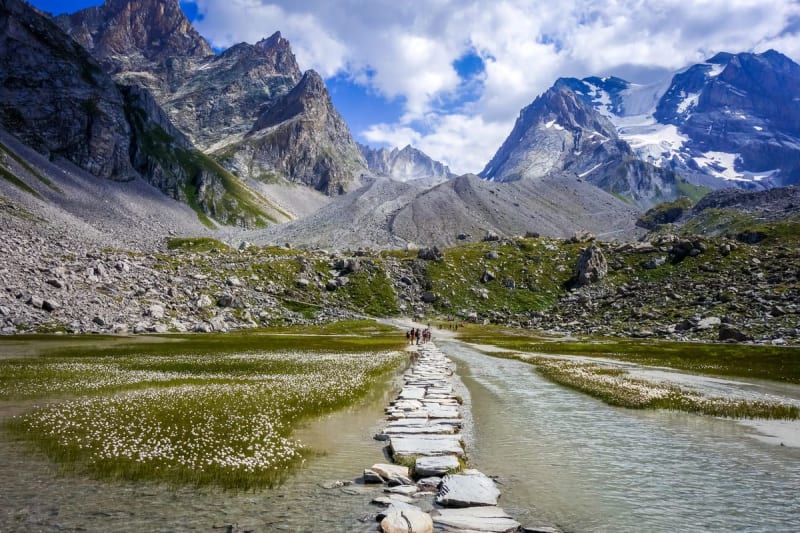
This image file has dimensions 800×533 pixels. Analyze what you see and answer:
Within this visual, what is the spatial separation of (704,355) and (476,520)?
240 ft

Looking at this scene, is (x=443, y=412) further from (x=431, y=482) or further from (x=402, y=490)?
(x=402, y=490)

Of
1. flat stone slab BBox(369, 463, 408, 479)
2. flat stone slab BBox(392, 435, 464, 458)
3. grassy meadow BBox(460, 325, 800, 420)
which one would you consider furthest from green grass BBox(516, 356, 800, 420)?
flat stone slab BBox(369, 463, 408, 479)

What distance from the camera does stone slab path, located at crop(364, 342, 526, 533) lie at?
38.9 feet

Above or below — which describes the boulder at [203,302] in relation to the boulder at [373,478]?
above

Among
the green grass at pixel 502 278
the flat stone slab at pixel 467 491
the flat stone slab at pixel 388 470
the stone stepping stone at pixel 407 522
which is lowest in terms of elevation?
the flat stone slab at pixel 388 470

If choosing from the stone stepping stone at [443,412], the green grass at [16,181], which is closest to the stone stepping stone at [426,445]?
the stone stepping stone at [443,412]

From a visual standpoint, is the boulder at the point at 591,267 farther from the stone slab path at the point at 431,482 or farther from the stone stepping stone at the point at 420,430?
the stone stepping stone at the point at 420,430

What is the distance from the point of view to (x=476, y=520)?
1219 centimetres

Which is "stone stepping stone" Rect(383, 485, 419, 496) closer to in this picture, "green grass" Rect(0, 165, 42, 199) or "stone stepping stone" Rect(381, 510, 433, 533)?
"stone stepping stone" Rect(381, 510, 433, 533)

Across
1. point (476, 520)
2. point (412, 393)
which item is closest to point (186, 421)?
point (412, 393)

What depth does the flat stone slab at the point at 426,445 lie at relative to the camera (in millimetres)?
18188

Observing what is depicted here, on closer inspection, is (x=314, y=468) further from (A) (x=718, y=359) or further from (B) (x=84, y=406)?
(A) (x=718, y=359)

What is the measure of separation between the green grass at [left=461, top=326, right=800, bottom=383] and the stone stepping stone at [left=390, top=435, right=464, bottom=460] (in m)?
45.1

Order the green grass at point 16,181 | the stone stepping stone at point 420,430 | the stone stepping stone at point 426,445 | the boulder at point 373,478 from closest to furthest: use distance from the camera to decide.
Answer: the boulder at point 373,478 → the stone stepping stone at point 426,445 → the stone stepping stone at point 420,430 → the green grass at point 16,181
